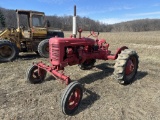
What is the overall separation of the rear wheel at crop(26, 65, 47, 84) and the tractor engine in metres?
0.73

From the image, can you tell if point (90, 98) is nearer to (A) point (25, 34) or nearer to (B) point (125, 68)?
(B) point (125, 68)

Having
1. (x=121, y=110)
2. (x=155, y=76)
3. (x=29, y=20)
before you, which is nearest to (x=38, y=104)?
(x=121, y=110)

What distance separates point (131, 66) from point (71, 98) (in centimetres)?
260

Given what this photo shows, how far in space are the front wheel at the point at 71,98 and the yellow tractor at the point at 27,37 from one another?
233 inches

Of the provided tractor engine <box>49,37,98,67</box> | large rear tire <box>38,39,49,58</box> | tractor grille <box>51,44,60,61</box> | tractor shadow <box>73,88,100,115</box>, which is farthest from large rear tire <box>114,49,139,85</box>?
large rear tire <box>38,39,49,58</box>

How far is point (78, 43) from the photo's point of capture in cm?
558

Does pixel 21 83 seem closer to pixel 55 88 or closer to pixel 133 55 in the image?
pixel 55 88

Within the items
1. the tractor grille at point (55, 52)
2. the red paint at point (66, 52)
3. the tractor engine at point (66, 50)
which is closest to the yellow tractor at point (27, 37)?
the red paint at point (66, 52)

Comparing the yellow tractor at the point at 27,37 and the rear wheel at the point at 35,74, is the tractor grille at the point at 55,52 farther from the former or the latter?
the yellow tractor at the point at 27,37

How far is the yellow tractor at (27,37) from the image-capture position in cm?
930

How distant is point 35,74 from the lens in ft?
19.6

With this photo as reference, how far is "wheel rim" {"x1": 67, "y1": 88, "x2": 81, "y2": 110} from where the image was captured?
431cm

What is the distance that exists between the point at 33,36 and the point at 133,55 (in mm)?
6244

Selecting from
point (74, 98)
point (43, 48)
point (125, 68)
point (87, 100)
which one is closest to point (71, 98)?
point (74, 98)
